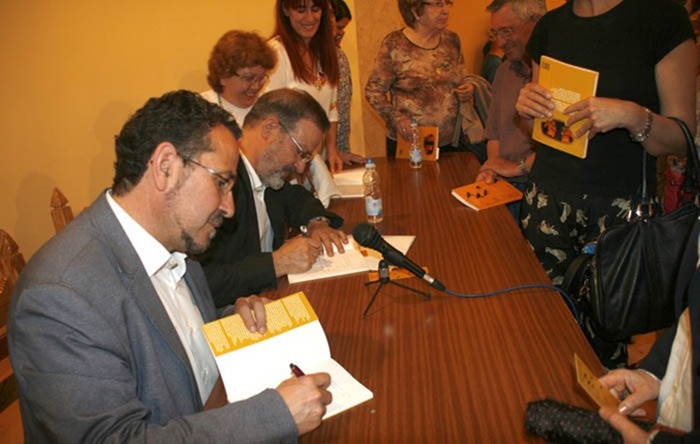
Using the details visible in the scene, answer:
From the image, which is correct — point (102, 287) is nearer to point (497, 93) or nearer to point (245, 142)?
point (245, 142)

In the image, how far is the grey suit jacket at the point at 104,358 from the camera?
Result: 105 centimetres

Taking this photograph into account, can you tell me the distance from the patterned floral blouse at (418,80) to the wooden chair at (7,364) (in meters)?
2.27

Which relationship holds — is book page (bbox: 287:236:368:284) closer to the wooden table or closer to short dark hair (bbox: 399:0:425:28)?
the wooden table

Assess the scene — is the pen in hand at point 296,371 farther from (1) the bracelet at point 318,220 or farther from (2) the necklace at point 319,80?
(2) the necklace at point 319,80

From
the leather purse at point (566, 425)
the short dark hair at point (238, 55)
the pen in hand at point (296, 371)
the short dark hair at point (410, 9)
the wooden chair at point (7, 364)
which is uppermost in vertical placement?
the short dark hair at point (410, 9)

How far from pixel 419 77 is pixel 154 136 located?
2.40 m

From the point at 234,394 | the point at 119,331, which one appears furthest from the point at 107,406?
the point at 234,394

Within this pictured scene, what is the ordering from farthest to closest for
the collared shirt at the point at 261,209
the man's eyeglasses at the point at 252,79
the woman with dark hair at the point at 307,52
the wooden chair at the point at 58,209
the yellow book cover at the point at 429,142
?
the wooden chair at the point at 58,209, the yellow book cover at the point at 429,142, the woman with dark hair at the point at 307,52, the man's eyeglasses at the point at 252,79, the collared shirt at the point at 261,209

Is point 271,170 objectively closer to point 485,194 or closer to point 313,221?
point 313,221

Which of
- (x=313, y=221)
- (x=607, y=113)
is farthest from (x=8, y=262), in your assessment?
(x=607, y=113)

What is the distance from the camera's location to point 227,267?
1.96 m

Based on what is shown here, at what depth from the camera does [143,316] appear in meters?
1.25

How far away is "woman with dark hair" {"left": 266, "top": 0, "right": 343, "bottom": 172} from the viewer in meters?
3.20

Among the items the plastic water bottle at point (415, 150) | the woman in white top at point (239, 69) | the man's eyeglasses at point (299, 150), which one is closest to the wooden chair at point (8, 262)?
the woman in white top at point (239, 69)
